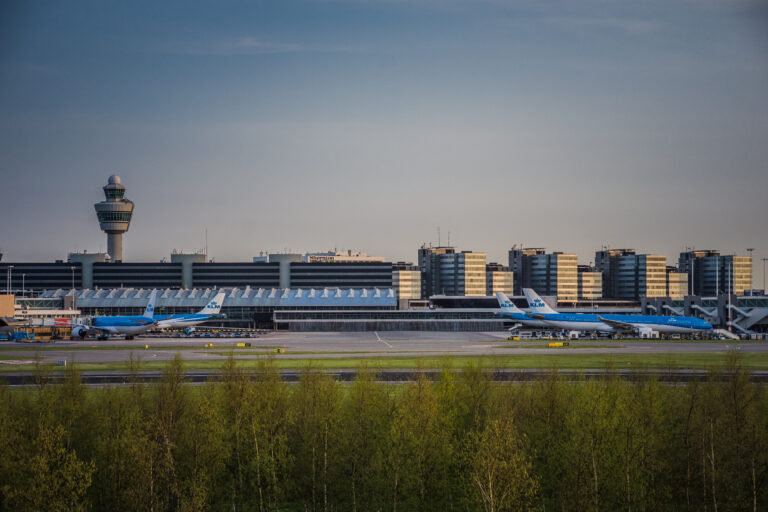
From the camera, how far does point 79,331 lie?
462 feet

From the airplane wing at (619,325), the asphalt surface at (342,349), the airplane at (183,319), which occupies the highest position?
the airplane at (183,319)

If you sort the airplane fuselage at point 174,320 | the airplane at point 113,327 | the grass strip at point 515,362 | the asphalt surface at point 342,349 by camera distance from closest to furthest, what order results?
the grass strip at point 515,362 < the asphalt surface at point 342,349 < the airplane at point 113,327 < the airplane fuselage at point 174,320

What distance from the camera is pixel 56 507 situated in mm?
36562

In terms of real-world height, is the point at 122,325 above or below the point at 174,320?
below

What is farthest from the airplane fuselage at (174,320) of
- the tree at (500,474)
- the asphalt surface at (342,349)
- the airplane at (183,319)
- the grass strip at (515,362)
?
the tree at (500,474)

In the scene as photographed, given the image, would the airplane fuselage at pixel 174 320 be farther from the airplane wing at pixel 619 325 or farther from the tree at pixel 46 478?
the tree at pixel 46 478

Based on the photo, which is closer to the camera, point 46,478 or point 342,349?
point 46,478

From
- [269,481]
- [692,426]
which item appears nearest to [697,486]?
[692,426]

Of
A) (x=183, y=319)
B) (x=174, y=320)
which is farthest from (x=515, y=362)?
(x=174, y=320)

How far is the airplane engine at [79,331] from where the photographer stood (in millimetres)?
140625

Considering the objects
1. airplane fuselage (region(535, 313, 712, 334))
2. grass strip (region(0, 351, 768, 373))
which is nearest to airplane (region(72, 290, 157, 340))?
grass strip (region(0, 351, 768, 373))

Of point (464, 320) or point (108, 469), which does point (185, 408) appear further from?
point (464, 320)

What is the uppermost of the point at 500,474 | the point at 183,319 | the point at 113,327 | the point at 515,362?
the point at 183,319

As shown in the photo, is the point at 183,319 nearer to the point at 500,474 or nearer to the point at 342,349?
the point at 342,349
